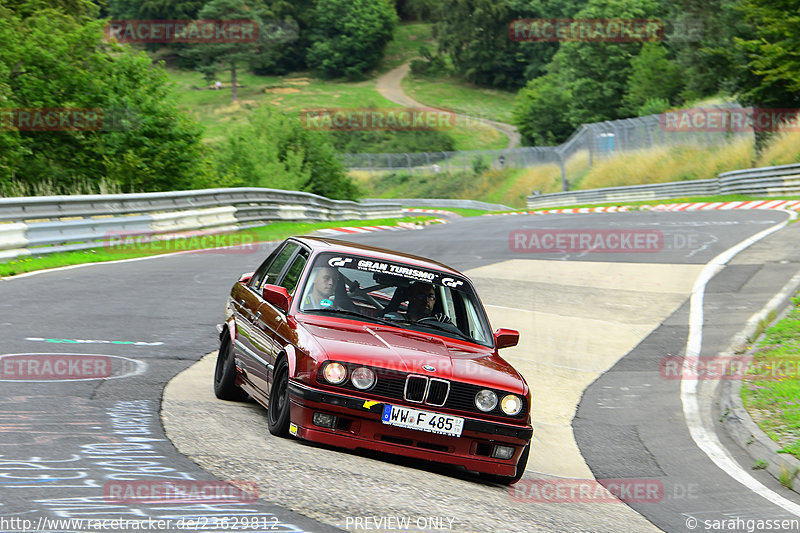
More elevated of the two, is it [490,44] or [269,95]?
[490,44]

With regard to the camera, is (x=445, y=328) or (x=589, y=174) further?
(x=589, y=174)

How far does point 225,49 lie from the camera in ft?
455

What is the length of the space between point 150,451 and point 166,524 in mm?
1620

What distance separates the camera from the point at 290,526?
5.08 meters

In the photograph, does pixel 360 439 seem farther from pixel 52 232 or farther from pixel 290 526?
pixel 52 232

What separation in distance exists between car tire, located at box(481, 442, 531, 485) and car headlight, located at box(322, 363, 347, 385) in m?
1.41

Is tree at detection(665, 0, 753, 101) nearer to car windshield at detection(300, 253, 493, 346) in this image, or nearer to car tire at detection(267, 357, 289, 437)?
car windshield at detection(300, 253, 493, 346)

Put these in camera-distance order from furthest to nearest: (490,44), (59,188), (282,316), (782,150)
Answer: (490,44), (782,150), (59,188), (282,316)

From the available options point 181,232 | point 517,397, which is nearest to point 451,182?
point 181,232

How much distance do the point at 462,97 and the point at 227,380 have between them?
132076mm

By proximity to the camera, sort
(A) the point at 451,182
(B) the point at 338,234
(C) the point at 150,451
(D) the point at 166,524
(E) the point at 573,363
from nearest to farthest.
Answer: (D) the point at 166,524 → (C) the point at 150,451 → (E) the point at 573,363 → (B) the point at 338,234 → (A) the point at 451,182

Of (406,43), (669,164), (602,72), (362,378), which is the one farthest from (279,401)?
(406,43)

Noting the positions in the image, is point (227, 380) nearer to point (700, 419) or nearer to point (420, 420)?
point (420, 420)

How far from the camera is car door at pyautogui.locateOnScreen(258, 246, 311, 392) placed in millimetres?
7484
